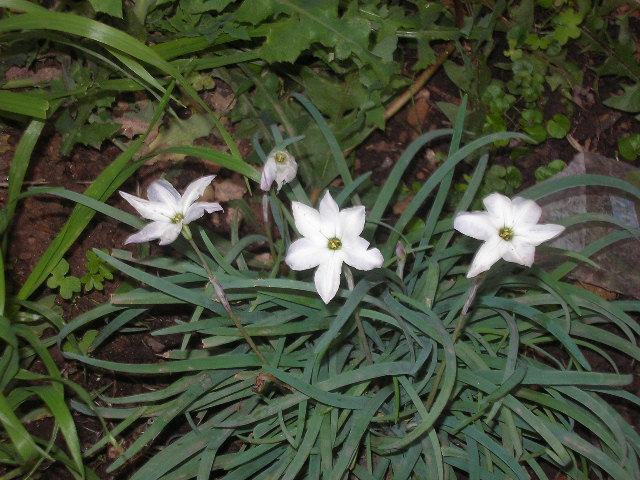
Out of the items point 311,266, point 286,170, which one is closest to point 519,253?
point 311,266

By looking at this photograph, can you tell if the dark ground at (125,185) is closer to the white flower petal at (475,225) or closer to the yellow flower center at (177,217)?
the yellow flower center at (177,217)

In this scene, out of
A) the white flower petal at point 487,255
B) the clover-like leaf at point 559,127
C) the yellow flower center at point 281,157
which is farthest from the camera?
the clover-like leaf at point 559,127

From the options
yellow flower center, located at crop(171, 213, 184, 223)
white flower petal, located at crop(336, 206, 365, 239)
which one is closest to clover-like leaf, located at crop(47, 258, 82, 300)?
yellow flower center, located at crop(171, 213, 184, 223)

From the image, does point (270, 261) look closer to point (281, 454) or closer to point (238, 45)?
point (281, 454)

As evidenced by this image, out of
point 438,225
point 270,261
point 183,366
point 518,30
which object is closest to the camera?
point 183,366

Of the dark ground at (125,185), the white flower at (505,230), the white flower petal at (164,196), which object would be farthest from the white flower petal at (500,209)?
the dark ground at (125,185)

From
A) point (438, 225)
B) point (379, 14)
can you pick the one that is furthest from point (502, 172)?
point (379, 14)
